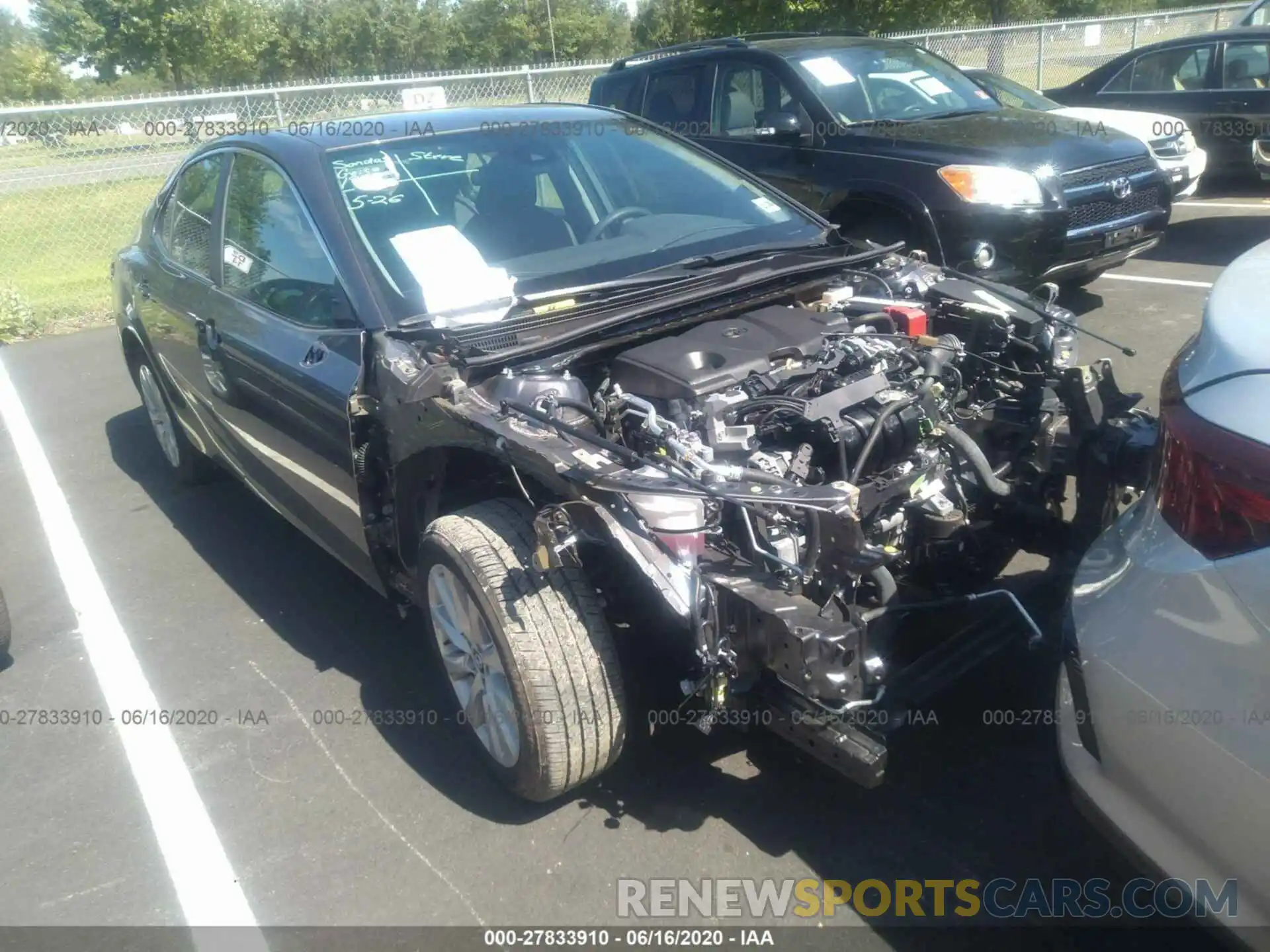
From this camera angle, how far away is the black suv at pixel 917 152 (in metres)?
6.23

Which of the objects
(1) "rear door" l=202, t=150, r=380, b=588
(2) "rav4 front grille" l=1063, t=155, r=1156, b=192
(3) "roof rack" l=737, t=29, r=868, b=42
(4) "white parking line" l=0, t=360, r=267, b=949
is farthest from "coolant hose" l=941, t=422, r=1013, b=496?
(3) "roof rack" l=737, t=29, r=868, b=42

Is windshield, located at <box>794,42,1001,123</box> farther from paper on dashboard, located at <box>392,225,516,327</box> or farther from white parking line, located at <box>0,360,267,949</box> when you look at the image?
white parking line, located at <box>0,360,267,949</box>

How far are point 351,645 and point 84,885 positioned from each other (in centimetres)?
122

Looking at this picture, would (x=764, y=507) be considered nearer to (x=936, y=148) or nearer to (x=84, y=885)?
(x=84, y=885)

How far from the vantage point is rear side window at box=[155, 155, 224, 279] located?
14.2 feet

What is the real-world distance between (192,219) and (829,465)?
3.15 meters

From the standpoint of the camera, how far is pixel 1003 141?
6.53 meters

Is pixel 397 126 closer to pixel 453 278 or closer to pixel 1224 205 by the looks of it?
pixel 453 278

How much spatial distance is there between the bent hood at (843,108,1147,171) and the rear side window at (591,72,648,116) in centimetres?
201

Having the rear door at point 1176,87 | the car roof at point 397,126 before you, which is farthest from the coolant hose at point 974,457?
the rear door at point 1176,87

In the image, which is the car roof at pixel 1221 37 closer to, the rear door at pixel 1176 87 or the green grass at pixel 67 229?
the rear door at pixel 1176 87

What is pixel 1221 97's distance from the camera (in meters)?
9.17

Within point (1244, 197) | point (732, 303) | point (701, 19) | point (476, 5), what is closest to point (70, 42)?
point (701, 19)

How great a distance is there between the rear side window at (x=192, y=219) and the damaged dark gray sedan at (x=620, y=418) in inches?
2.3
